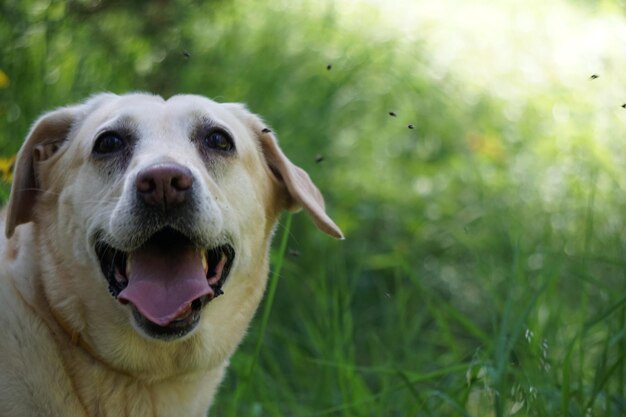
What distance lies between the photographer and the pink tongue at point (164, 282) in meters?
2.91

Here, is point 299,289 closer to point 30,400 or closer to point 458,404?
point 458,404

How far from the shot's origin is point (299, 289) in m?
5.02

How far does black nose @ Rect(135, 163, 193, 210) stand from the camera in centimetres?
285

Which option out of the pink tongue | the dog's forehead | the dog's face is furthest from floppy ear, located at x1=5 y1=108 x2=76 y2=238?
the pink tongue

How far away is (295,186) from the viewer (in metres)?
3.43

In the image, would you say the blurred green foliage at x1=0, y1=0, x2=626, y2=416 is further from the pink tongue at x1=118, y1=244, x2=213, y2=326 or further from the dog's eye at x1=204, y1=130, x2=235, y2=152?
the pink tongue at x1=118, y1=244, x2=213, y2=326

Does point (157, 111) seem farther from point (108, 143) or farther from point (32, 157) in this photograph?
point (32, 157)

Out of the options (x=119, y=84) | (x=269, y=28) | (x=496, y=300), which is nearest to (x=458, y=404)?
(x=496, y=300)

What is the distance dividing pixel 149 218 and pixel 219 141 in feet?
1.66

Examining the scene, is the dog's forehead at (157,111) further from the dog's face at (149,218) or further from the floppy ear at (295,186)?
the floppy ear at (295,186)

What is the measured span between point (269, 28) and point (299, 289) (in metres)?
1.88

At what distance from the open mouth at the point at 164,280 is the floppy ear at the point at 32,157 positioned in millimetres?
313

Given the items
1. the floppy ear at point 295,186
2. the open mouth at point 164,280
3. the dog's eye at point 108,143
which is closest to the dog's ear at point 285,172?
the floppy ear at point 295,186

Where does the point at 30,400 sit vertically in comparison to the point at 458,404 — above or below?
above
